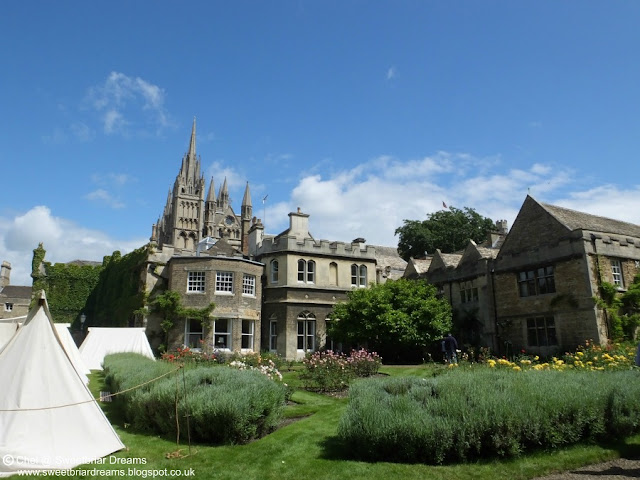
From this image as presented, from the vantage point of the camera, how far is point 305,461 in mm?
8234

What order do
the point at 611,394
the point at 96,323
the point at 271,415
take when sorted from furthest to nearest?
the point at 96,323 → the point at 271,415 → the point at 611,394

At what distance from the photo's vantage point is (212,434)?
971cm

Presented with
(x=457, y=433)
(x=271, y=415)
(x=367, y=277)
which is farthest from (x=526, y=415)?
(x=367, y=277)

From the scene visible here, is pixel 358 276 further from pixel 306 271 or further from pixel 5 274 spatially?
pixel 5 274

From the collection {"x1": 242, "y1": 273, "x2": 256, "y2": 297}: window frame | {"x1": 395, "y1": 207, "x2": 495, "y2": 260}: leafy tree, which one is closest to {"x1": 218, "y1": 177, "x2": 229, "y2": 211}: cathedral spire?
{"x1": 395, "y1": 207, "x2": 495, "y2": 260}: leafy tree

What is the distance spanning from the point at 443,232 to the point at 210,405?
50.0 m

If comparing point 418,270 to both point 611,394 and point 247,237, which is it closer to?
point 247,237

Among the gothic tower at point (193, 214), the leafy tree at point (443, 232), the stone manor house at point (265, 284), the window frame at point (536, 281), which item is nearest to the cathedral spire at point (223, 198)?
the gothic tower at point (193, 214)

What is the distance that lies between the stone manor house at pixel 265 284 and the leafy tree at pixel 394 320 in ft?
10.0

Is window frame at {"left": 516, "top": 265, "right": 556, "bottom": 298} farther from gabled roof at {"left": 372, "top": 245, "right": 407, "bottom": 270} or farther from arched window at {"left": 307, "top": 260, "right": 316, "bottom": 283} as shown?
gabled roof at {"left": 372, "top": 245, "right": 407, "bottom": 270}

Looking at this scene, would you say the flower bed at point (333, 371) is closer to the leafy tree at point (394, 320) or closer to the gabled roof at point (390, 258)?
the leafy tree at point (394, 320)

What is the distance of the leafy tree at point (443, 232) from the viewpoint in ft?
182

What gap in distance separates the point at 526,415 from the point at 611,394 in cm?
252

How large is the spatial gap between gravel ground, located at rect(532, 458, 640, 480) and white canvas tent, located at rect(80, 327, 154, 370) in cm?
2237
